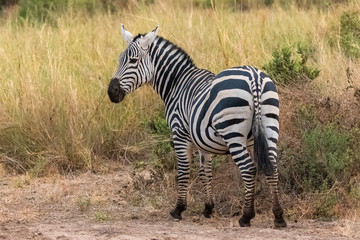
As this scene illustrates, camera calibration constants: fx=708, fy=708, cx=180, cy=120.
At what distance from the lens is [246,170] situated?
19.0ft

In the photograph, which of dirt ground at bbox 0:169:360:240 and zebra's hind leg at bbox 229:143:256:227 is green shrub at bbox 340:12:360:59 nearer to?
dirt ground at bbox 0:169:360:240

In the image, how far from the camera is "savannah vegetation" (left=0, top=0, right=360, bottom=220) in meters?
6.80

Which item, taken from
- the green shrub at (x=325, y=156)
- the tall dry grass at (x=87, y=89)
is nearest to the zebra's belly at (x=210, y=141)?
the green shrub at (x=325, y=156)

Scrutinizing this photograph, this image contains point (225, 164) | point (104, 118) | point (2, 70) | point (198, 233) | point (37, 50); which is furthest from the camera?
point (37, 50)

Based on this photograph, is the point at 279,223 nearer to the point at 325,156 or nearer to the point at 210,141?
the point at 210,141

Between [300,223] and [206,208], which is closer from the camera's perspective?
[300,223]

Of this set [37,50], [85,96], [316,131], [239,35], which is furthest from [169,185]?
[37,50]

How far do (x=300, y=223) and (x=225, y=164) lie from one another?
1388 millimetres

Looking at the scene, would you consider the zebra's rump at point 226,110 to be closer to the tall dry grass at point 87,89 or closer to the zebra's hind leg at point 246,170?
the zebra's hind leg at point 246,170

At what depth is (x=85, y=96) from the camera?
360 inches

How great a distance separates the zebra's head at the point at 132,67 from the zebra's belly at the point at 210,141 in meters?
0.98

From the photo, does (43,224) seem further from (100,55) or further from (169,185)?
(100,55)

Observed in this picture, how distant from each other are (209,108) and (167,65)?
1078mm

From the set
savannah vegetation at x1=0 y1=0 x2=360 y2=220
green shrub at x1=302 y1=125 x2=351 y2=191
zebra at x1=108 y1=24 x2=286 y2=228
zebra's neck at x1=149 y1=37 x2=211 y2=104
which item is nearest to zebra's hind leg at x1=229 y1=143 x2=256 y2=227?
zebra at x1=108 y1=24 x2=286 y2=228
